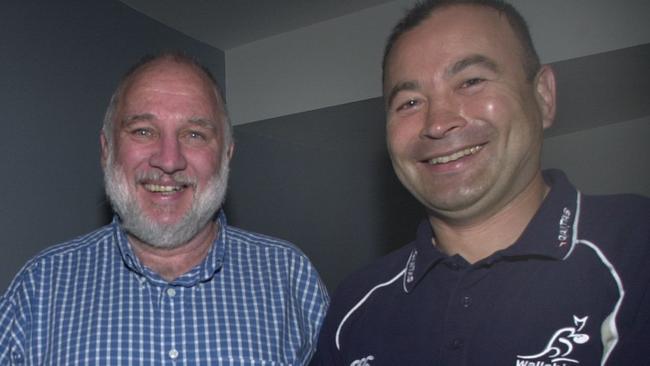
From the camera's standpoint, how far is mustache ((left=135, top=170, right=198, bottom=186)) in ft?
4.87

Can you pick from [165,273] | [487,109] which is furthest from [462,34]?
[165,273]

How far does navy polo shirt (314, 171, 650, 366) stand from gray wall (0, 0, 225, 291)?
1.37m

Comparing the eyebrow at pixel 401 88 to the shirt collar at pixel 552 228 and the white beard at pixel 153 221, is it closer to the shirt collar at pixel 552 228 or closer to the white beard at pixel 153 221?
the shirt collar at pixel 552 228

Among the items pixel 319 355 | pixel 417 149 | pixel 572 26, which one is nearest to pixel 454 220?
pixel 417 149

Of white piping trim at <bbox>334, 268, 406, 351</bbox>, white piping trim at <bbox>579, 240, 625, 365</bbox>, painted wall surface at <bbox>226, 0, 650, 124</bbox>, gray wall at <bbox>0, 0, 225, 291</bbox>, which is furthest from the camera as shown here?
painted wall surface at <bbox>226, 0, 650, 124</bbox>

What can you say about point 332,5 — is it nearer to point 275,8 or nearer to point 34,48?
point 275,8

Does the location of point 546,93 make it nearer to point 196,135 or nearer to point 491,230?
point 491,230

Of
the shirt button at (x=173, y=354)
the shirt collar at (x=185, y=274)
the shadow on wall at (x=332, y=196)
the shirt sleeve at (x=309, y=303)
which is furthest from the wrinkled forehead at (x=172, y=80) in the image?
the shadow on wall at (x=332, y=196)

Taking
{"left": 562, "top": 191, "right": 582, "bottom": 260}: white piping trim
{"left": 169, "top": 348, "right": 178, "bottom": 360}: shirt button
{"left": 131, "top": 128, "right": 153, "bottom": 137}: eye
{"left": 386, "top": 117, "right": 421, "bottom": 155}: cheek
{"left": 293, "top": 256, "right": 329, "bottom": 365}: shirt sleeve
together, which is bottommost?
{"left": 169, "top": 348, "right": 178, "bottom": 360}: shirt button

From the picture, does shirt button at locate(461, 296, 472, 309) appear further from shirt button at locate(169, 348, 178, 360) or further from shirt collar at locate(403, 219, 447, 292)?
shirt button at locate(169, 348, 178, 360)

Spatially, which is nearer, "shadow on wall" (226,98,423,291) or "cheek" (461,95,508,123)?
"cheek" (461,95,508,123)

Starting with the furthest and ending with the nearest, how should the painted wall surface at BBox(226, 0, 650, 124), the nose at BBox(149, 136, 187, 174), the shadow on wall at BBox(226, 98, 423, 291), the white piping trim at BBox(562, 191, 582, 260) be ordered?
the shadow on wall at BBox(226, 98, 423, 291)
the painted wall surface at BBox(226, 0, 650, 124)
the nose at BBox(149, 136, 187, 174)
the white piping trim at BBox(562, 191, 582, 260)

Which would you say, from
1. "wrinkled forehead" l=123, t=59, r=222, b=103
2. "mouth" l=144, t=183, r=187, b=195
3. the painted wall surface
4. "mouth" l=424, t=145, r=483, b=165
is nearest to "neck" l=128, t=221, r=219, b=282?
"mouth" l=144, t=183, r=187, b=195

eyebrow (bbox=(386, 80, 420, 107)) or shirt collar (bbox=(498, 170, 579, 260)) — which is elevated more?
eyebrow (bbox=(386, 80, 420, 107))
